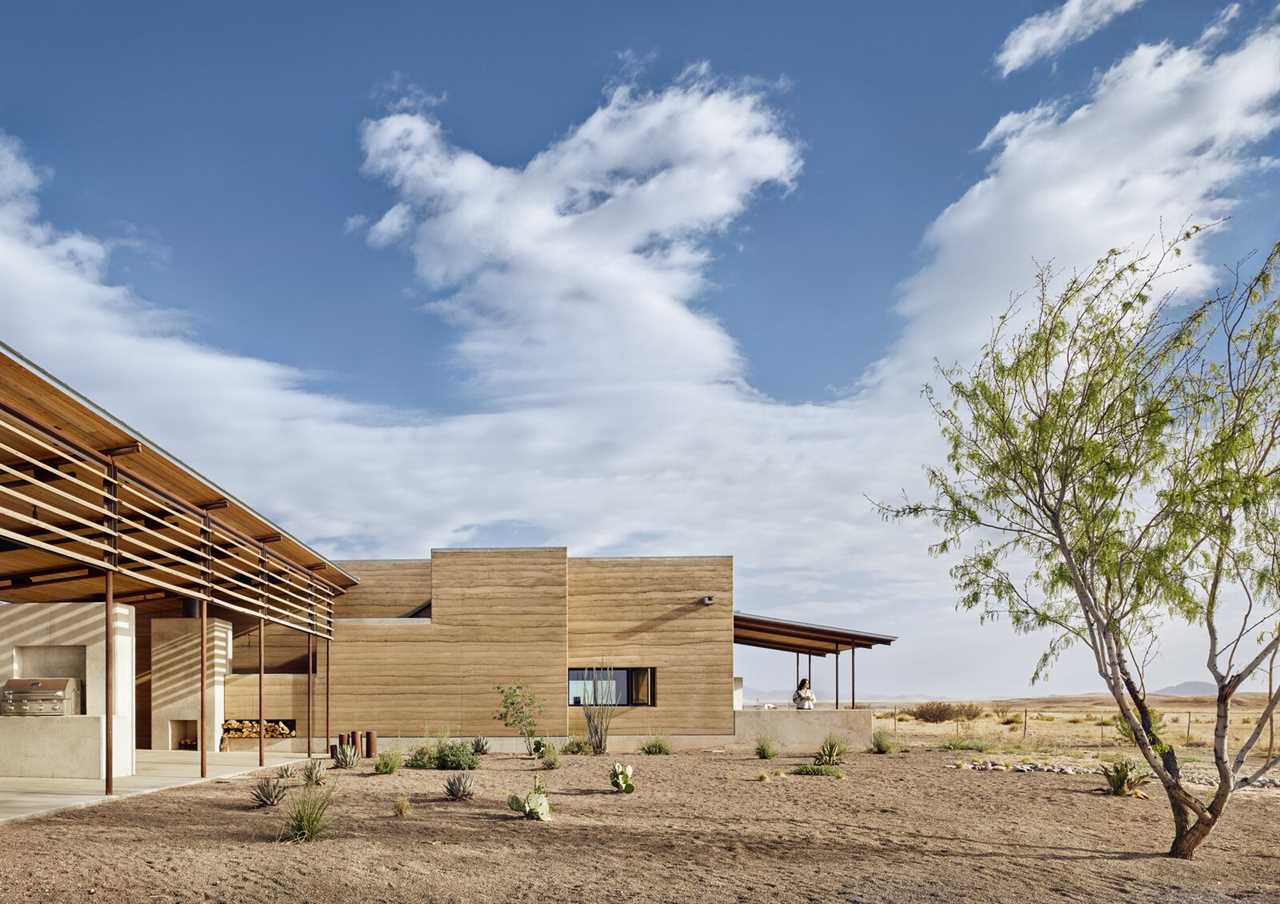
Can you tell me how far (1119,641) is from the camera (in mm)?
11680

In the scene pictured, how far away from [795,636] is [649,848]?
17126 mm

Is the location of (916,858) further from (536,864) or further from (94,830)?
(94,830)

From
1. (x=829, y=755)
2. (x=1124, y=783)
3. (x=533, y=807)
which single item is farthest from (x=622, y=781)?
(x=1124, y=783)

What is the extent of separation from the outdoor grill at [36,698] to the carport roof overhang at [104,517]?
55.8 inches

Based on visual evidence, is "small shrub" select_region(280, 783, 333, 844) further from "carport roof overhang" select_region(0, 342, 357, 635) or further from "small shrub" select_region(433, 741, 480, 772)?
"small shrub" select_region(433, 741, 480, 772)

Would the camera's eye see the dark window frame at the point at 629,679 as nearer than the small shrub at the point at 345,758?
No

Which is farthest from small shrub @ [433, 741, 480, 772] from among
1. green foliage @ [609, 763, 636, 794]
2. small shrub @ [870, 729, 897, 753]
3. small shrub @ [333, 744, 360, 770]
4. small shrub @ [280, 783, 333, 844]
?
small shrub @ [870, 729, 897, 753]

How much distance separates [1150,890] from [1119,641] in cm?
262

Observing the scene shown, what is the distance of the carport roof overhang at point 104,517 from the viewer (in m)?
11.2

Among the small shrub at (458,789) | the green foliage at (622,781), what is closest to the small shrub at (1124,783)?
the green foliage at (622,781)

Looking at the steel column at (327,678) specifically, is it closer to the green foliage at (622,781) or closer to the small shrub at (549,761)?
the small shrub at (549,761)

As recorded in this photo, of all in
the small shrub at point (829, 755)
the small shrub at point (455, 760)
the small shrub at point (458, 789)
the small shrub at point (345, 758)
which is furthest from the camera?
the small shrub at point (829, 755)

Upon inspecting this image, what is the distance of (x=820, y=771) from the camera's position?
60.6ft

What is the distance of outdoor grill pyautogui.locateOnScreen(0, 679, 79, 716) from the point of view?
16469mm
